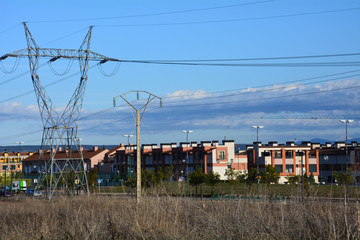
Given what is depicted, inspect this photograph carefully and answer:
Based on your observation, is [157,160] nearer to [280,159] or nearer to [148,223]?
[280,159]

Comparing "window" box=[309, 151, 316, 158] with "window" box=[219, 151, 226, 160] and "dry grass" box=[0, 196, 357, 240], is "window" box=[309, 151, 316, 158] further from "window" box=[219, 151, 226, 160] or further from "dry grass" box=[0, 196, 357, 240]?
"dry grass" box=[0, 196, 357, 240]

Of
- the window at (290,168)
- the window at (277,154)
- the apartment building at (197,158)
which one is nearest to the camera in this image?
the apartment building at (197,158)

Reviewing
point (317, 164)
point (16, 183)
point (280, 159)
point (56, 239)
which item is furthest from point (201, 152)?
point (56, 239)

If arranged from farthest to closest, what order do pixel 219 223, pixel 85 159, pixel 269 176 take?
pixel 85 159, pixel 269 176, pixel 219 223

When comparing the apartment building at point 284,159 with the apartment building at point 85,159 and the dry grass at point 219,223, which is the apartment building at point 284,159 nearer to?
the apartment building at point 85,159

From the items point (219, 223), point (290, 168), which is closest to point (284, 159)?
point (290, 168)

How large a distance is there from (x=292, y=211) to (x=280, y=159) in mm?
100122

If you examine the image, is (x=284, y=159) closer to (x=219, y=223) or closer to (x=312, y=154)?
(x=312, y=154)

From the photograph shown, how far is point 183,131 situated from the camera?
355 feet

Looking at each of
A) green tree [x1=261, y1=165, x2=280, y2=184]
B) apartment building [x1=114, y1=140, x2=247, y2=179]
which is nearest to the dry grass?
green tree [x1=261, y1=165, x2=280, y2=184]

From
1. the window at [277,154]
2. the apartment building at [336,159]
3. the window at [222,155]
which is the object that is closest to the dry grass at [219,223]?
the window at [222,155]

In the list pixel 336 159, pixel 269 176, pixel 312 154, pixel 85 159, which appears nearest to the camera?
pixel 269 176

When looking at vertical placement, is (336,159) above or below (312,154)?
below

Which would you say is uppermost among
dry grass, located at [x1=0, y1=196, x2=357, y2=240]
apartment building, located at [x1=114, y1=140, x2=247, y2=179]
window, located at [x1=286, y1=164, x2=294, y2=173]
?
apartment building, located at [x1=114, y1=140, x2=247, y2=179]
